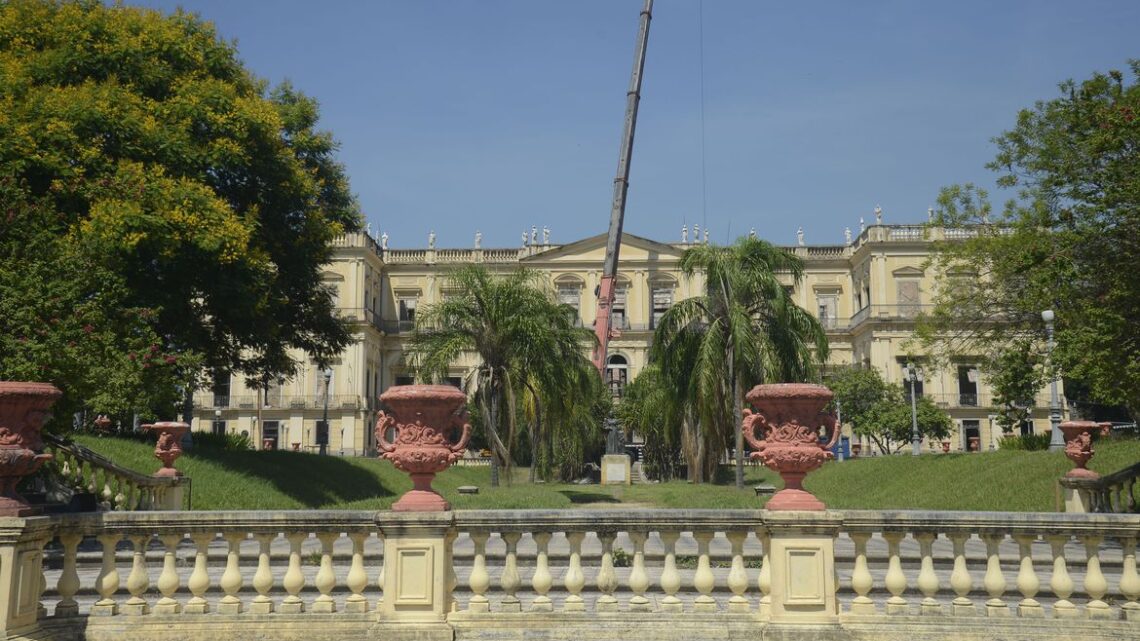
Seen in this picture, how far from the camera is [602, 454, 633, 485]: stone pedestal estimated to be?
3019 centimetres

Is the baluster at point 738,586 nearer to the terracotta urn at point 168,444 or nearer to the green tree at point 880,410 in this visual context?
the terracotta urn at point 168,444

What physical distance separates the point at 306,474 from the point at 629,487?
9671 millimetres

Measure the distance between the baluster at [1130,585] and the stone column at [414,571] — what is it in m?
4.57

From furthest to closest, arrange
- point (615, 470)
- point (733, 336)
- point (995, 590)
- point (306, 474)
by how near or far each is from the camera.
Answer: point (615, 470) < point (306, 474) < point (733, 336) < point (995, 590)

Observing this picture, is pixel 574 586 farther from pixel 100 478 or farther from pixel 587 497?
pixel 587 497

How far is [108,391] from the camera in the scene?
48.5 ft

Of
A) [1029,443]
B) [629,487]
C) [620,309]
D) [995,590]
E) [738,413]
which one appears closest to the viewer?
[995,590]

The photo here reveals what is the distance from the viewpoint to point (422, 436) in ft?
20.7

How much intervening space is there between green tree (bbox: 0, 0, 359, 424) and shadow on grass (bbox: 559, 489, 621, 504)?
8467 millimetres

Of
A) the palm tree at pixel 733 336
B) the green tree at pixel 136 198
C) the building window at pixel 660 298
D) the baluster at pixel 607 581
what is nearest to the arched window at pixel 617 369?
the building window at pixel 660 298

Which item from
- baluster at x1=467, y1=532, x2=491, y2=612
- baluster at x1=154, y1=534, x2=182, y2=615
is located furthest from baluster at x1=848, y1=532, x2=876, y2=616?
baluster at x1=154, y1=534, x2=182, y2=615

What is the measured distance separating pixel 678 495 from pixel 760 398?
16.3 meters

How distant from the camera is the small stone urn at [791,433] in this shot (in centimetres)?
619

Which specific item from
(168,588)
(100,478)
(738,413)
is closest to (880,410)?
(738,413)
